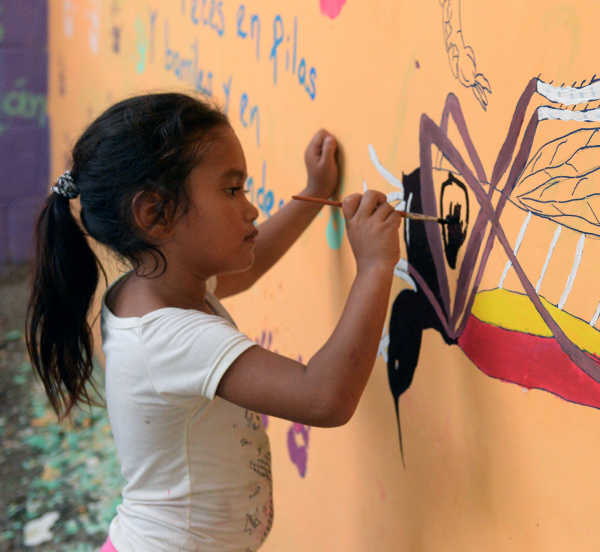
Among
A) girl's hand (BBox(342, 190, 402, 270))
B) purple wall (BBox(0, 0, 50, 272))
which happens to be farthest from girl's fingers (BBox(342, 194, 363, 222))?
purple wall (BBox(0, 0, 50, 272))

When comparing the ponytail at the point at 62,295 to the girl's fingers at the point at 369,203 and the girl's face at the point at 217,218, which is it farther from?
the girl's fingers at the point at 369,203

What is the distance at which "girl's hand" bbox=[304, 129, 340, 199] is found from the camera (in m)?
0.97

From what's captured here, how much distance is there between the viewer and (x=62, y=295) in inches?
36.0

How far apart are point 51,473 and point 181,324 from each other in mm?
1387

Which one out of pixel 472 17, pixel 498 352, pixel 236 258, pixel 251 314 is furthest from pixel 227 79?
pixel 498 352

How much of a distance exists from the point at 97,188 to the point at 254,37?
20.5 inches

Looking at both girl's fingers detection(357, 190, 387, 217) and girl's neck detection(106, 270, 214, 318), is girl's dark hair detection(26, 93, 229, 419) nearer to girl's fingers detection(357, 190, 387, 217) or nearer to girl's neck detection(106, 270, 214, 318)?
girl's neck detection(106, 270, 214, 318)

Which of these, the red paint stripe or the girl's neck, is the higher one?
the red paint stripe

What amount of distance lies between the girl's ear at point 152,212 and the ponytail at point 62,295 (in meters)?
0.16

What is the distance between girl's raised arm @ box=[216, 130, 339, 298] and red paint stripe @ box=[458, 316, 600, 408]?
1.23ft

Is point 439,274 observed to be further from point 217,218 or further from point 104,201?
point 104,201

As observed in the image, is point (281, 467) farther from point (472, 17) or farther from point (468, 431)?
point (472, 17)

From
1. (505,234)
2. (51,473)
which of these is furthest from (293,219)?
(51,473)

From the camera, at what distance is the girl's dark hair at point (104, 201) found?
788 mm
